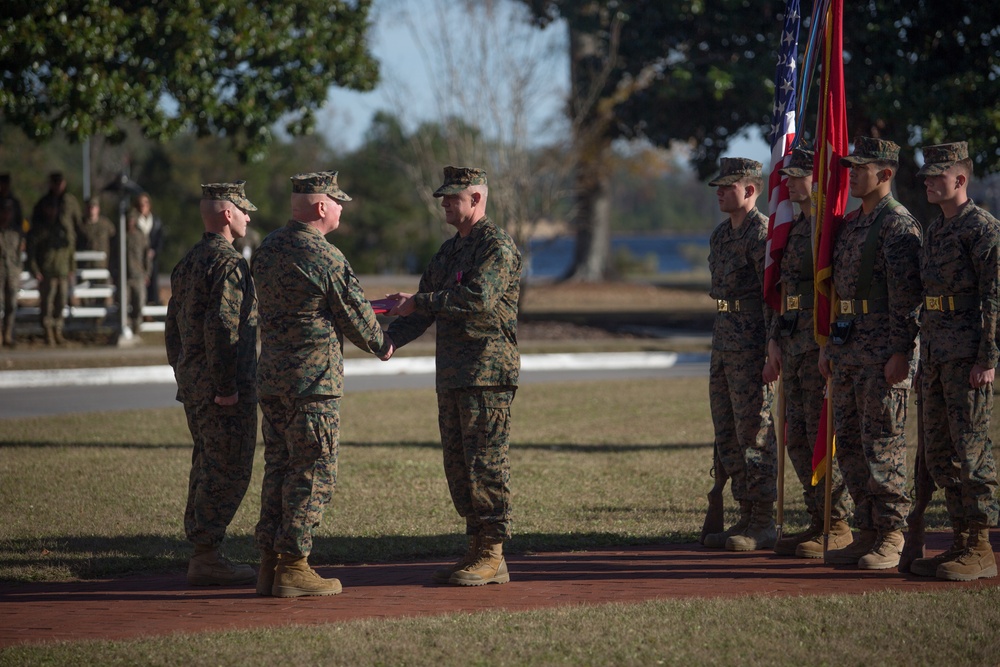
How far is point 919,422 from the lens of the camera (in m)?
6.97

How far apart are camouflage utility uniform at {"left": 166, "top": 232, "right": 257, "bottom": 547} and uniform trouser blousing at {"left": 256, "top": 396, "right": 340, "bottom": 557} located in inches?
15.8

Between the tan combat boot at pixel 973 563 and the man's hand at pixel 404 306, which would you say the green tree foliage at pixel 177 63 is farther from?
the tan combat boot at pixel 973 563

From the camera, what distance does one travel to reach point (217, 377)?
6758 mm

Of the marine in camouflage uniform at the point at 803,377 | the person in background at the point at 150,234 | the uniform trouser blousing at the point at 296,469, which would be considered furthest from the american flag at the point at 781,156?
the person in background at the point at 150,234

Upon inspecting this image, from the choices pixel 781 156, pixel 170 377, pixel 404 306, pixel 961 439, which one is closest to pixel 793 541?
pixel 961 439

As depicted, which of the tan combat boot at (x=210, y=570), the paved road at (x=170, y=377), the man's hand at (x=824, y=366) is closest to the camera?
the tan combat boot at (x=210, y=570)

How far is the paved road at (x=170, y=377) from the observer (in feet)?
48.8

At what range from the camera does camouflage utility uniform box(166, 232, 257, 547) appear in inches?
268

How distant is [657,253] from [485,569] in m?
116

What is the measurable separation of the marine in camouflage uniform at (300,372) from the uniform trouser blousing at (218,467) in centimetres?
38

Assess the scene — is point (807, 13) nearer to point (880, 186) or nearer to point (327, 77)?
point (327, 77)

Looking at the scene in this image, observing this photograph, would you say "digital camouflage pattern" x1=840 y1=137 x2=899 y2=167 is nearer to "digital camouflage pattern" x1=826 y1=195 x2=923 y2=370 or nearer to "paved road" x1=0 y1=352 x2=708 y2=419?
"digital camouflage pattern" x1=826 y1=195 x2=923 y2=370

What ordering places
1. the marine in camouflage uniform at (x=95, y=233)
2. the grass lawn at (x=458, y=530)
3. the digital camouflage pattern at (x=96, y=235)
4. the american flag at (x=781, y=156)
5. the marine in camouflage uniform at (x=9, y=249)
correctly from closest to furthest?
the grass lawn at (x=458, y=530)
the american flag at (x=781, y=156)
the marine in camouflage uniform at (x=9, y=249)
the marine in camouflage uniform at (x=95, y=233)
the digital camouflage pattern at (x=96, y=235)

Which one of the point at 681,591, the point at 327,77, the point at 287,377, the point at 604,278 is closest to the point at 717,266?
the point at 681,591
